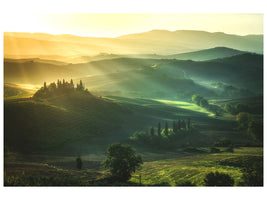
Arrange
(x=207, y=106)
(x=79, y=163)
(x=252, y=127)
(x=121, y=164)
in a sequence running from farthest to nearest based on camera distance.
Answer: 1. (x=207, y=106)
2. (x=252, y=127)
3. (x=79, y=163)
4. (x=121, y=164)

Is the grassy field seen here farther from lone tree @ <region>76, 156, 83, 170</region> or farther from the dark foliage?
the dark foliage

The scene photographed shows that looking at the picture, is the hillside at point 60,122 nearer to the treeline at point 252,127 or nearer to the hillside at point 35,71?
the hillside at point 35,71

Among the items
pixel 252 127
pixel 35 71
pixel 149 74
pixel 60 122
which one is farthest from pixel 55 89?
pixel 149 74

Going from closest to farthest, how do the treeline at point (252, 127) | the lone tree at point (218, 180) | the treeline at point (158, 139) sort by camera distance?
the lone tree at point (218, 180), the treeline at point (158, 139), the treeline at point (252, 127)

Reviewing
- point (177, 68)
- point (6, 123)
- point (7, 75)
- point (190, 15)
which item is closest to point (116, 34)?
point (190, 15)

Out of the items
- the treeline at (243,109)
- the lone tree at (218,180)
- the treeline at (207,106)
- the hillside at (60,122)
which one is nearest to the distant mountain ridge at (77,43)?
the hillside at (60,122)

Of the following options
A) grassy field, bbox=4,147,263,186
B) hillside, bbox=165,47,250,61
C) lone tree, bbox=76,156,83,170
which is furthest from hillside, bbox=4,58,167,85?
hillside, bbox=165,47,250,61

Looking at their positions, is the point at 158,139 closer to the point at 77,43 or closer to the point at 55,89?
the point at 55,89
